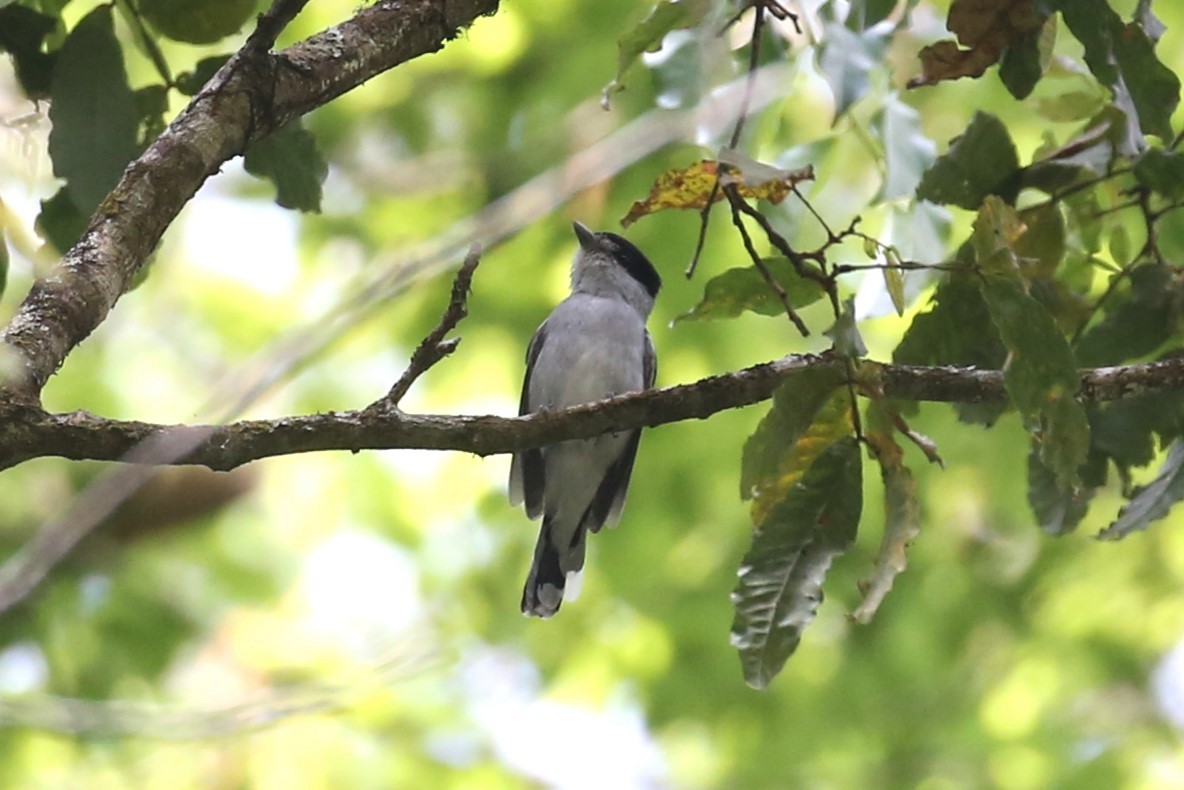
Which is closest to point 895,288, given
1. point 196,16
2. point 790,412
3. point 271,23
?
point 790,412

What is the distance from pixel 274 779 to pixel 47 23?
358 centimetres

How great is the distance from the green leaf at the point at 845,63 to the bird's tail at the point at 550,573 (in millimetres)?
2285

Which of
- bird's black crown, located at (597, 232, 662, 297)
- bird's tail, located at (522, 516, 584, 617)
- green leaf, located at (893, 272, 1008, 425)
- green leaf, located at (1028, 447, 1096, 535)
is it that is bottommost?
green leaf, located at (1028, 447, 1096, 535)

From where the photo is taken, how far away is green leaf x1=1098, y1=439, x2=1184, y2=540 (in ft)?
7.95

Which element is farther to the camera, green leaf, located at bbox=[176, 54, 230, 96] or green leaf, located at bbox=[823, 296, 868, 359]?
green leaf, located at bbox=[176, 54, 230, 96]

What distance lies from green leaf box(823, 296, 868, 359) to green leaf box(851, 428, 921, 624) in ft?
0.73

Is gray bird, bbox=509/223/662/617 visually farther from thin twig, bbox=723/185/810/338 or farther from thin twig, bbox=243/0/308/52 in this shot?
thin twig, bbox=243/0/308/52

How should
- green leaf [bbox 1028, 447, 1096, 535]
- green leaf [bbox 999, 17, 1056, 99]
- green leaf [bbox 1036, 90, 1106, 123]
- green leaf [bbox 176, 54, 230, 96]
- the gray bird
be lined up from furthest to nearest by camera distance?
the gray bird
green leaf [bbox 1036, 90, 1106, 123]
green leaf [bbox 1028, 447, 1096, 535]
green leaf [bbox 176, 54, 230, 96]
green leaf [bbox 999, 17, 1056, 99]

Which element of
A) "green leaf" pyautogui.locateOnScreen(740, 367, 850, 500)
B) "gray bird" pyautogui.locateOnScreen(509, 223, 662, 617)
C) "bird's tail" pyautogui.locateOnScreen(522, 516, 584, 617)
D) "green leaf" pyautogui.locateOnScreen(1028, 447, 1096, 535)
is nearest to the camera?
"green leaf" pyautogui.locateOnScreen(740, 367, 850, 500)

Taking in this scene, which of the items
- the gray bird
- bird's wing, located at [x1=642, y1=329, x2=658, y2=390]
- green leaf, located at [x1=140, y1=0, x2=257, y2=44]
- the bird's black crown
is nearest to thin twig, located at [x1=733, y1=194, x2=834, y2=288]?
green leaf, located at [x1=140, y1=0, x2=257, y2=44]

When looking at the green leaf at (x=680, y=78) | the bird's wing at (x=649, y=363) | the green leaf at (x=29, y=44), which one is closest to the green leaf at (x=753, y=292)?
the green leaf at (x=680, y=78)

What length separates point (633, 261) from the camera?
4840mm

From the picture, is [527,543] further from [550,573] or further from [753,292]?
[753,292]

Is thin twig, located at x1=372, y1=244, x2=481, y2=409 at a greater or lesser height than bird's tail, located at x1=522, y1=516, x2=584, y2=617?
lesser
